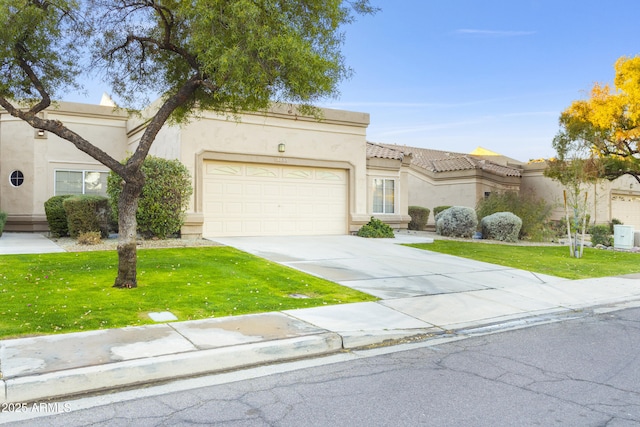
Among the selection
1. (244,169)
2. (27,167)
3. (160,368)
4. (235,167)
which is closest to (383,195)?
(244,169)

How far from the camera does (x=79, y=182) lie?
20.8m

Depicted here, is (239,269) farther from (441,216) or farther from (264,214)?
(441,216)

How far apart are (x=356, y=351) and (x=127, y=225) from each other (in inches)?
189

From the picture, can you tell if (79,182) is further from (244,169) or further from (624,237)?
(624,237)

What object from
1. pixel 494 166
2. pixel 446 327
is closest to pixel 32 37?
pixel 446 327

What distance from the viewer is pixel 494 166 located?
31312 millimetres

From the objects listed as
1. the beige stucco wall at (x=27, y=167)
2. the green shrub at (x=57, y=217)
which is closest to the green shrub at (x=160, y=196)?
the green shrub at (x=57, y=217)

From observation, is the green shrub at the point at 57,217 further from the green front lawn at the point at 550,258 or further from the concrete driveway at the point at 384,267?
the green front lawn at the point at 550,258

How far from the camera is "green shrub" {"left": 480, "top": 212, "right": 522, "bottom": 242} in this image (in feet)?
72.6

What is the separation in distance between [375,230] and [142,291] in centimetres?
1219

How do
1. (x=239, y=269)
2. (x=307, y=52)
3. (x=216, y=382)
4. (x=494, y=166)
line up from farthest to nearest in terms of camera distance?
(x=494, y=166) → (x=239, y=269) → (x=307, y=52) → (x=216, y=382)

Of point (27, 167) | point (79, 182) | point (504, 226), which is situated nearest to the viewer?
point (27, 167)

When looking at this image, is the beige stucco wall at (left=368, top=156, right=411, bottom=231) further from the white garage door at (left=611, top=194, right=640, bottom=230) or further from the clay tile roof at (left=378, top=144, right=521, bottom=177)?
the white garage door at (left=611, top=194, right=640, bottom=230)

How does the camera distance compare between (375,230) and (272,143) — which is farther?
(375,230)
